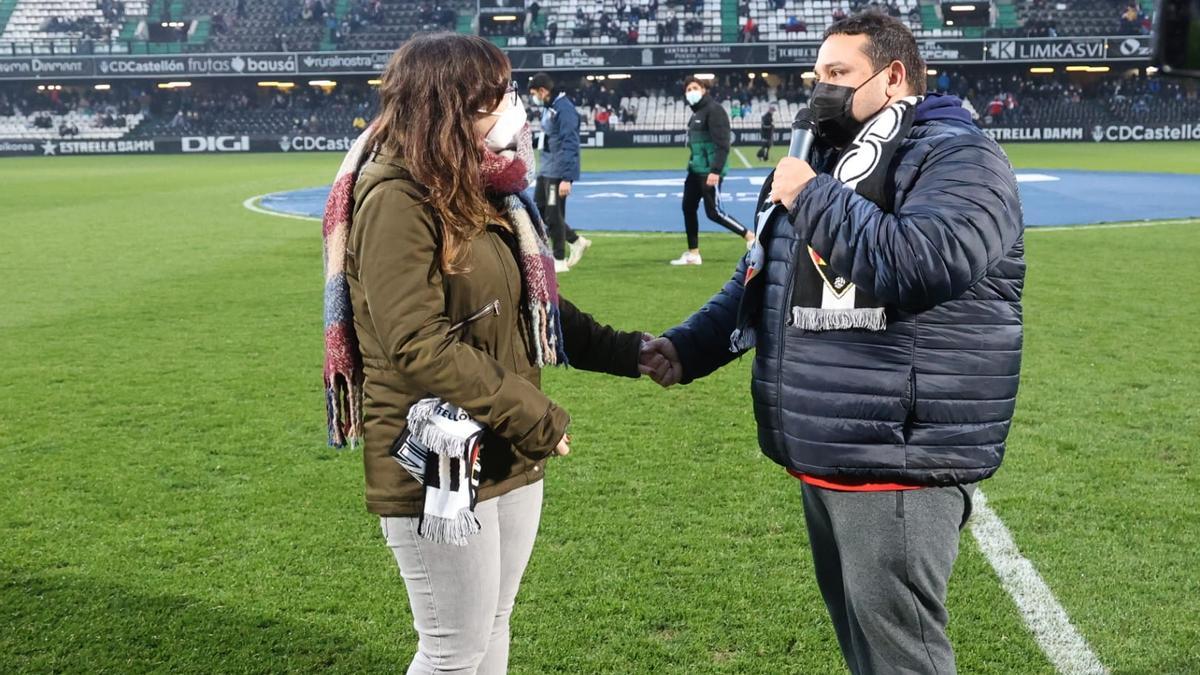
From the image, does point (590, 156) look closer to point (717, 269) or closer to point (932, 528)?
point (717, 269)

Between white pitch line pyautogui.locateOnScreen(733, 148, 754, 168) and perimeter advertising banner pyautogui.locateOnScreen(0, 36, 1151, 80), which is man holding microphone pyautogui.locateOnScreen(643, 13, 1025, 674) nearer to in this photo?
white pitch line pyautogui.locateOnScreen(733, 148, 754, 168)

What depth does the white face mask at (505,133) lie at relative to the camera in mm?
2549

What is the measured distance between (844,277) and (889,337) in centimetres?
17

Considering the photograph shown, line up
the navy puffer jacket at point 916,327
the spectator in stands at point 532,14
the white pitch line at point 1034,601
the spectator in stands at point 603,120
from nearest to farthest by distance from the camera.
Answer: the navy puffer jacket at point 916,327, the white pitch line at point 1034,601, the spectator in stands at point 603,120, the spectator in stands at point 532,14

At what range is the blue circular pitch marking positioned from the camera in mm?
17328

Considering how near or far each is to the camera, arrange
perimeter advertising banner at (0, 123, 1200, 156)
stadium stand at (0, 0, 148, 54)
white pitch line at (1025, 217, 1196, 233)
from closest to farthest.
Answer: white pitch line at (1025, 217, 1196, 233)
perimeter advertising banner at (0, 123, 1200, 156)
stadium stand at (0, 0, 148, 54)

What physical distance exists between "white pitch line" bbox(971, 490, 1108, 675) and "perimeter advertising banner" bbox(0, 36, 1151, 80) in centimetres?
4096

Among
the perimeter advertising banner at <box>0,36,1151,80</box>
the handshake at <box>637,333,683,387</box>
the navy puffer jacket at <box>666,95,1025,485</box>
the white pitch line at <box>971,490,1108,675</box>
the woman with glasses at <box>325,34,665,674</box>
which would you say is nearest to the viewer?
the navy puffer jacket at <box>666,95,1025,485</box>

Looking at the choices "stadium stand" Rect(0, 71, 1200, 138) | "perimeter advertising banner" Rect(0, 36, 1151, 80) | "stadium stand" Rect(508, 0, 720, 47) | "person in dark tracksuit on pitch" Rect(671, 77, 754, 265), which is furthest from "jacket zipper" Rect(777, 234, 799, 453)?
"stadium stand" Rect(508, 0, 720, 47)

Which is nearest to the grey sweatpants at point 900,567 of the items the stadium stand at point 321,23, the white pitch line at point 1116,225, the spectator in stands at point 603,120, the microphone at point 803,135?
the microphone at point 803,135

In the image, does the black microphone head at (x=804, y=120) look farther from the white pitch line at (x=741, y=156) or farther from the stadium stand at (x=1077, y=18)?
the stadium stand at (x=1077, y=18)

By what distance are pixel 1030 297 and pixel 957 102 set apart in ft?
28.0

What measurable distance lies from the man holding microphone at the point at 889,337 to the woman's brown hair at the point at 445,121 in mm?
668

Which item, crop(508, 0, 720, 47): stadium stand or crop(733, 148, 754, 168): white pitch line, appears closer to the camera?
crop(733, 148, 754, 168): white pitch line
